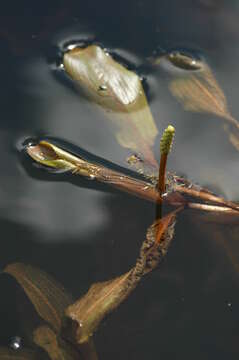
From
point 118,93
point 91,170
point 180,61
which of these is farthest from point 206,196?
point 180,61

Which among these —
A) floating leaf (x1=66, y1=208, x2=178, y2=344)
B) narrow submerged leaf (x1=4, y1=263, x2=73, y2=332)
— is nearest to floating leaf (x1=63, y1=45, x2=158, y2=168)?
floating leaf (x1=66, y1=208, x2=178, y2=344)

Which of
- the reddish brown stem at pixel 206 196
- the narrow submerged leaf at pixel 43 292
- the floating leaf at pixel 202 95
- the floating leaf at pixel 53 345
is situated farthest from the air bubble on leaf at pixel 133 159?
the floating leaf at pixel 53 345

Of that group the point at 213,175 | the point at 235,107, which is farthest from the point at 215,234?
the point at 235,107

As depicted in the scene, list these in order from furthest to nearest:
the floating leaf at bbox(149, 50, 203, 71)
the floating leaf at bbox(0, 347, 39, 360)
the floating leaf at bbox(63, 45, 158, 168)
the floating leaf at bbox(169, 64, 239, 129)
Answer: the floating leaf at bbox(149, 50, 203, 71)
the floating leaf at bbox(169, 64, 239, 129)
the floating leaf at bbox(63, 45, 158, 168)
the floating leaf at bbox(0, 347, 39, 360)

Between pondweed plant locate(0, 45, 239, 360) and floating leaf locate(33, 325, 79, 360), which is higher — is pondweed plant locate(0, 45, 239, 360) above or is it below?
above

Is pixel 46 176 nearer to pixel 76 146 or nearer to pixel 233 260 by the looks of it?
pixel 76 146

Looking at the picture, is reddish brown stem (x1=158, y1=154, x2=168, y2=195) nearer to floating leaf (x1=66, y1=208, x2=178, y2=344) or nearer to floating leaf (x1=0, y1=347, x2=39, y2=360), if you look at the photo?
floating leaf (x1=66, y1=208, x2=178, y2=344)
